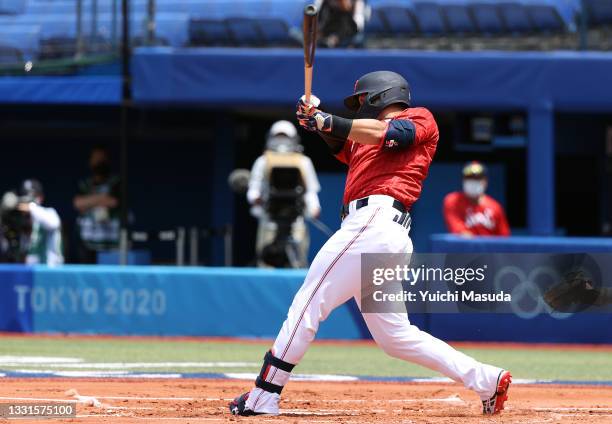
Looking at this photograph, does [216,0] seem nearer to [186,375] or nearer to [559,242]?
[559,242]

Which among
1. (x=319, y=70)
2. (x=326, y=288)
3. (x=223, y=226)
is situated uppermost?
(x=319, y=70)

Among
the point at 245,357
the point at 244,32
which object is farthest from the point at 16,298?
the point at 244,32

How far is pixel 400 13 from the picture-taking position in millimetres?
15844

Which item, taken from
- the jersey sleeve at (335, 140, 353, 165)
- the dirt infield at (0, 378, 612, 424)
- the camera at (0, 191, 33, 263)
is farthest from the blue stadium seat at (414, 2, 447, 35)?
the jersey sleeve at (335, 140, 353, 165)

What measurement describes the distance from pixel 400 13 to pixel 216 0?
3.00m

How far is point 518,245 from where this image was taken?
1122 centimetres

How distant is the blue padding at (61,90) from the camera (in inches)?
579

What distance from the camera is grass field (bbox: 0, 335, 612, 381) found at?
29.6 ft

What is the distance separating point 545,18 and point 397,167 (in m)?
9.92

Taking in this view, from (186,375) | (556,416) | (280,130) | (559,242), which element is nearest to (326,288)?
(556,416)

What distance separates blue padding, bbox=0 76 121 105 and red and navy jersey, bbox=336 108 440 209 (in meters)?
8.91

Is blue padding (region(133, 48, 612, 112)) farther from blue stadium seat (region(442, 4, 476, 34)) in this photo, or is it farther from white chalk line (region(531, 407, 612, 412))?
white chalk line (region(531, 407, 612, 412))

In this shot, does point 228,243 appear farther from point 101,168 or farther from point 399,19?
point 399,19

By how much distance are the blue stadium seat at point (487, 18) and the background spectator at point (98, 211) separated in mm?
5046
